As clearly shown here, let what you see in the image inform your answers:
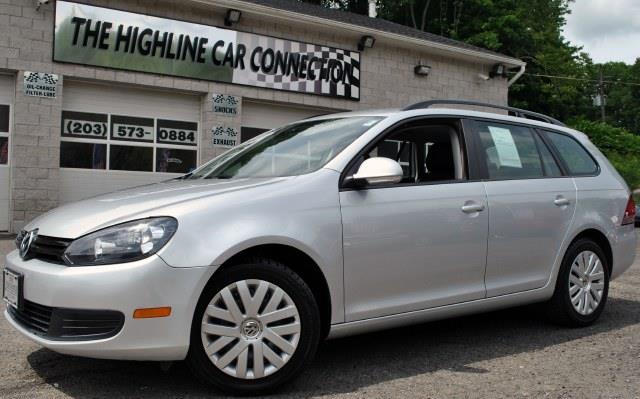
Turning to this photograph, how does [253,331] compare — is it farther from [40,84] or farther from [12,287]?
[40,84]

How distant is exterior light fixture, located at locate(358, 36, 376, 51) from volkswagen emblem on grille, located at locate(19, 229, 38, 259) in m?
12.5

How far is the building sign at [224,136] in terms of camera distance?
13.2 metres

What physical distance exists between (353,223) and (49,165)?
936 cm

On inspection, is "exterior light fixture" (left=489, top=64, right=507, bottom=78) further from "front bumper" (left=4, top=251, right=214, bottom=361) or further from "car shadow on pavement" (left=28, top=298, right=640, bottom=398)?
"front bumper" (left=4, top=251, right=214, bottom=361)

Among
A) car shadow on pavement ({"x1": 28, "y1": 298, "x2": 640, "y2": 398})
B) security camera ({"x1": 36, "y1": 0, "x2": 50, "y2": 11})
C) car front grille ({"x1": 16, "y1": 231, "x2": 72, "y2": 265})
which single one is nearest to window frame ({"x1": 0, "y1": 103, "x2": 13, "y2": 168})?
security camera ({"x1": 36, "y1": 0, "x2": 50, "y2": 11})

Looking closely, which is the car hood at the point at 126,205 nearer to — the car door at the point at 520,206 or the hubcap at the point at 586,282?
the car door at the point at 520,206

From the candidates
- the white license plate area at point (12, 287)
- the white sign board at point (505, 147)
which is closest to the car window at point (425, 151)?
the white sign board at point (505, 147)

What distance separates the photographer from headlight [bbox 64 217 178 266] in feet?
10.0

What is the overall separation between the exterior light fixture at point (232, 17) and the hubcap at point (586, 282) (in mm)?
10029

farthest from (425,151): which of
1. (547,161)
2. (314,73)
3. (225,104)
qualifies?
(314,73)

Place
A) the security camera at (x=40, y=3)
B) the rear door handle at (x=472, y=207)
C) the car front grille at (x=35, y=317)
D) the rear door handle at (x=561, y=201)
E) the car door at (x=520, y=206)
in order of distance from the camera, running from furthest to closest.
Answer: the security camera at (x=40, y=3), the rear door handle at (x=561, y=201), the car door at (x=520, y=206), the rear door handle at (x=472, y=207), the car front grille at (x=35, y=317)

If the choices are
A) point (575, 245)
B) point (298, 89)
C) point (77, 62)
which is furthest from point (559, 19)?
point (575, 245)

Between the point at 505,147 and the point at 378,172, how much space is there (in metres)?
1.53

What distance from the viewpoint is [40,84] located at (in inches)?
446
